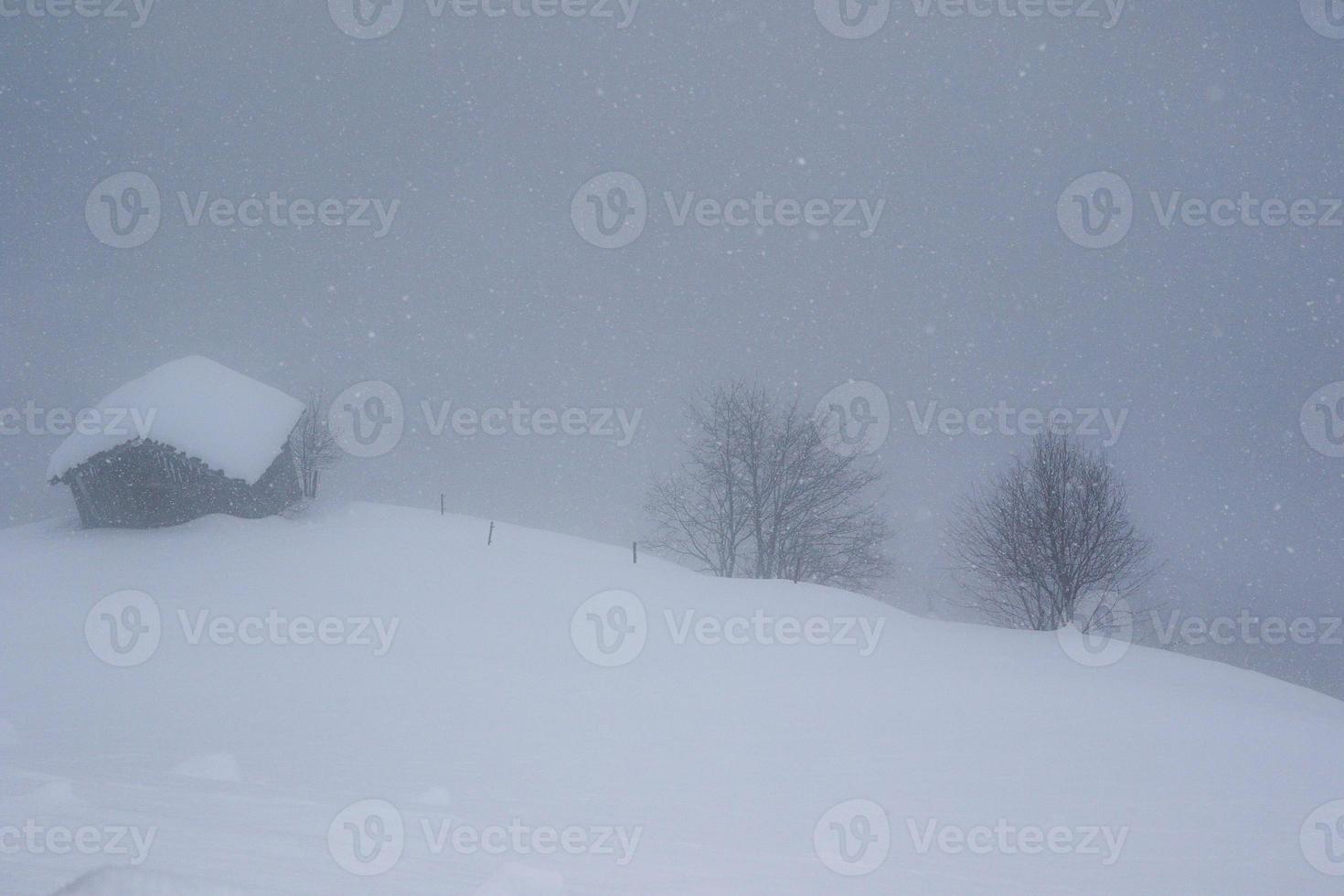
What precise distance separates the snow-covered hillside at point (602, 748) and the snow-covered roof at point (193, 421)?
4.69 meters

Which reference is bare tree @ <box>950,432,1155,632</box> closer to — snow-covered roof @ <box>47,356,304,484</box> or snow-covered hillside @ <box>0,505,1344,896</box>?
snow-covered hillside @ <box>0,505,1344,896</box>

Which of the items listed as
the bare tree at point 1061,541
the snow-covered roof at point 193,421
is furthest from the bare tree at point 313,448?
the bare tree at point 1061,541

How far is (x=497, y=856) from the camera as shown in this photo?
415 cm

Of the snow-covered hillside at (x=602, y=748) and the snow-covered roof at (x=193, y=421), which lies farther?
the snow-covered roof at (x=193, y=421)

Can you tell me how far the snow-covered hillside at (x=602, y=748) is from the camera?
409cm

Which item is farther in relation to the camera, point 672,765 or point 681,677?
point 681,677

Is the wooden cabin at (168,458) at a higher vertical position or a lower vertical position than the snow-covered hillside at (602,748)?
higher

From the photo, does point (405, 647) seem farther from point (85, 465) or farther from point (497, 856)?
point (85, 465)

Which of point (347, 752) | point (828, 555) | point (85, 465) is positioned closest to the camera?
point (347, 752)

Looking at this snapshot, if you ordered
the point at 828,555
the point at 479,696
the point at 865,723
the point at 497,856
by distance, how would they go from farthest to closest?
the point at 828,555 → the point at 479,696 → the point at 865,723 → the point at 497,856

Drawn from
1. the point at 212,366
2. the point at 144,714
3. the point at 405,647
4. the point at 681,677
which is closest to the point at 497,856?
the point at 144,714

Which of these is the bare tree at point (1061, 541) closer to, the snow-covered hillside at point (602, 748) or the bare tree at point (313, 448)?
the snow-covered hillside at point (602, 748)

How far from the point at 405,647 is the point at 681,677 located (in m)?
5.19

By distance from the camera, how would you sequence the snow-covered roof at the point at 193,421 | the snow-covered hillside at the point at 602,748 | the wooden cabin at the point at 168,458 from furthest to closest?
1. the snow-covered roof at the point at 193,421
2. the wooden cabin at the point at 168,458
3. the snow-covered hillside at the point at 602,748
